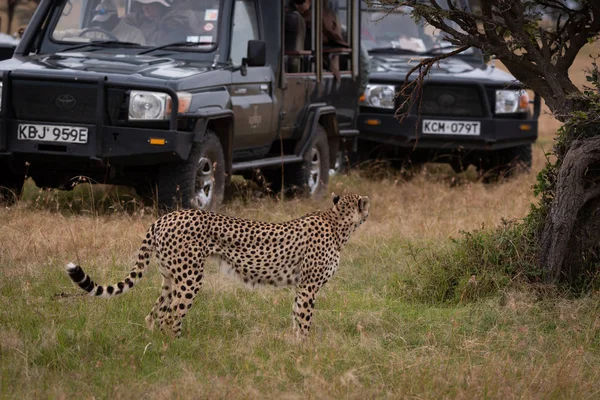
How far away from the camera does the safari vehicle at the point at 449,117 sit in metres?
11.5

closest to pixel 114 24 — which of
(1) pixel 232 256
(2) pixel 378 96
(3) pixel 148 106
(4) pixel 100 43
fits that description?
(4) pixel 100 43

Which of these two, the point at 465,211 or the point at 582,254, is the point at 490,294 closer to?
the point at 582,254

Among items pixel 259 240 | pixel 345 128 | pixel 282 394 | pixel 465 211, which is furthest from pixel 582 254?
pixel 345 128

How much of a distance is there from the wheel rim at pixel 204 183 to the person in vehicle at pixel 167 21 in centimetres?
112

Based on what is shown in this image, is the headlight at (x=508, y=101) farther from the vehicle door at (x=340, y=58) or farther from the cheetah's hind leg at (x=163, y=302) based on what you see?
the cheetah's hind leg at (x=163, y=302)

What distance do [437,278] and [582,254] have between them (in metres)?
0.84

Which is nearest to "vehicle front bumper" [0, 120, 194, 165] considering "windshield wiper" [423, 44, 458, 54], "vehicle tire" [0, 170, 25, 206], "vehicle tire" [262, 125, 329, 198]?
"vehicle tire" [0, 170, 25, 206]

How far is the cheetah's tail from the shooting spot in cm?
499

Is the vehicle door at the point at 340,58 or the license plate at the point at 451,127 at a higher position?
the vehicle door at the point at 340,58

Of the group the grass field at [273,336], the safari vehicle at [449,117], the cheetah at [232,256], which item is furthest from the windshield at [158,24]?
the cheetah at [232,256]

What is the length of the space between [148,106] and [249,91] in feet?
4.30

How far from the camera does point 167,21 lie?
904 centimetres

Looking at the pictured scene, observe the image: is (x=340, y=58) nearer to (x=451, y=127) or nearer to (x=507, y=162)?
(x=451, y=127)

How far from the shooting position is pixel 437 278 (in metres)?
6.59
